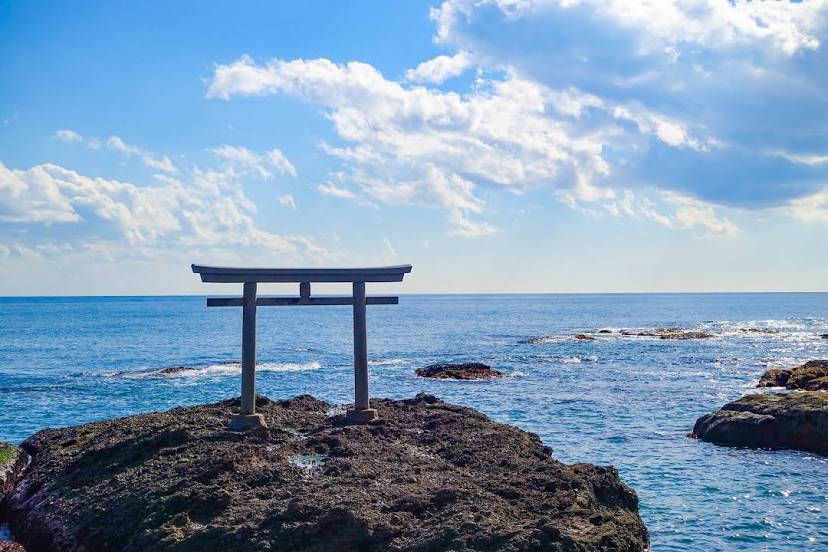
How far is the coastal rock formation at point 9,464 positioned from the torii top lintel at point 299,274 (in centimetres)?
537

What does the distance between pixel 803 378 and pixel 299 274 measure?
2657cm

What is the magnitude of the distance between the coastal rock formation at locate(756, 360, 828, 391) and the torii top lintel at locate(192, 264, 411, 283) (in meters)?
22.9

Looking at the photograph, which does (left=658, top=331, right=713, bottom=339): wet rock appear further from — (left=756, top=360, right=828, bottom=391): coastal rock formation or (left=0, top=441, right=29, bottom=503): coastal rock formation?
(left=0, top=441, right=29, bottom=503): coastal rock formation

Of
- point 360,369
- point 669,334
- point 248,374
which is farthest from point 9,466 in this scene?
point 669,334

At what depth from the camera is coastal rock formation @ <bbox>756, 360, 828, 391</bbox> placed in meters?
30.9

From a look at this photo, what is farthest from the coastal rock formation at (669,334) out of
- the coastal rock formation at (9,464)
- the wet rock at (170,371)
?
the coastal rock formation at (9,464)

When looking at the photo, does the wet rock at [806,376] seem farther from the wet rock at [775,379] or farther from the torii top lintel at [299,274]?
the torii top lintel at [299,274]

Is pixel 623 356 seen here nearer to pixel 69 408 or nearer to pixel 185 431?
pixel 69 408

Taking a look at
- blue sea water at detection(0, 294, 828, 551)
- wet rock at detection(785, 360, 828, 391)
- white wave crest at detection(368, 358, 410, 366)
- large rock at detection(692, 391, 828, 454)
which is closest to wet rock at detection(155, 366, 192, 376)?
blue sea water at detection(0, 294, 828, 551)

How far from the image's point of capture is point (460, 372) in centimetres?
3925

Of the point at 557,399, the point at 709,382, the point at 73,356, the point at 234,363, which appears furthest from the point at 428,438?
the point at 73,356

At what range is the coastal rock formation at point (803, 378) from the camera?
102 feet

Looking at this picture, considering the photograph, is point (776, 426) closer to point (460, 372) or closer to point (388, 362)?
point (460, 372)

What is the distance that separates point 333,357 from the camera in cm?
5400
